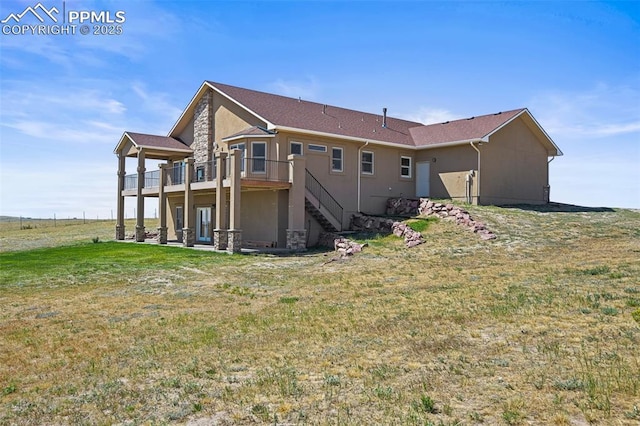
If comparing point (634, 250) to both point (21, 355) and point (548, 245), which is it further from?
point (21, 355)

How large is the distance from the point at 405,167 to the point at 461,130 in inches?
136

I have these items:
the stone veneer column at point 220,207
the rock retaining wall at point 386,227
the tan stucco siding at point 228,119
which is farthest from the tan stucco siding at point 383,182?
the stone veneer column at point 220,207

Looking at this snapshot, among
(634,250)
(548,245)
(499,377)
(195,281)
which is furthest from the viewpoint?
(548,245)

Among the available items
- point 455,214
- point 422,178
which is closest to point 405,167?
point 422,178

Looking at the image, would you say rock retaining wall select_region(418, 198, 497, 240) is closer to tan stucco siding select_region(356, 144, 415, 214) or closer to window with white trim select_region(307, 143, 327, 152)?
tan stucco siding select_region(356, 144, 415, 214)

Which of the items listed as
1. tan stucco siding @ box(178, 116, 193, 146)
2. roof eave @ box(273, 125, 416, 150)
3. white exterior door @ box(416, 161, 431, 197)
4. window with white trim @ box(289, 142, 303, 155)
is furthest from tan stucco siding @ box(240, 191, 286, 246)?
white exterior door @ box(416, 161, 431, 197)

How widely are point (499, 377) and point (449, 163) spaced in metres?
22.9

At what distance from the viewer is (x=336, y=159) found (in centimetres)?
2650

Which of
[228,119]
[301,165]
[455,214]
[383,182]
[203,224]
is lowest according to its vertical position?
[203,224]

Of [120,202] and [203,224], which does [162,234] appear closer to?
[203,224]

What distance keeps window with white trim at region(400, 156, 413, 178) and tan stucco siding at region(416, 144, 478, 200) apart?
0.56 m

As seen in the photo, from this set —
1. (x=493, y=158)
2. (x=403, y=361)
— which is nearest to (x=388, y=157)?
(x=493, y=158)

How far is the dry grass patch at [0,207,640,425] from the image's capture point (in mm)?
5727

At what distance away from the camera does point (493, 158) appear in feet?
91.8
